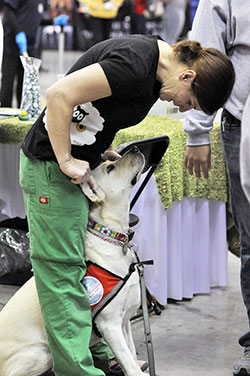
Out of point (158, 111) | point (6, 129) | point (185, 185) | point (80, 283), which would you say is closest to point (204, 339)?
point (185, 185)

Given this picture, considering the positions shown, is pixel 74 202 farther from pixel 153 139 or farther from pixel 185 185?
pixel 185 185

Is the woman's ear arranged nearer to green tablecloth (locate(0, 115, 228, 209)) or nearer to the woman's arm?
the woman's arm

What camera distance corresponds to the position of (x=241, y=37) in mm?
2549

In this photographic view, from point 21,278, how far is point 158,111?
3.88 feet

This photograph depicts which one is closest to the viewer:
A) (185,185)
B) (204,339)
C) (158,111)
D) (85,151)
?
(85,151)

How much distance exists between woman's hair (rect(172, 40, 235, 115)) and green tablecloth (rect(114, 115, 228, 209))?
46.4 inches

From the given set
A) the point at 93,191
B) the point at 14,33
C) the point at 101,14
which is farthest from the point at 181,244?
the point at 101,14

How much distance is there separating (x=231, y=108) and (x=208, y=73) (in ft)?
1.53

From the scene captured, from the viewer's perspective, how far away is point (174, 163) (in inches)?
135

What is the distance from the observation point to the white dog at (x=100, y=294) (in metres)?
2.47

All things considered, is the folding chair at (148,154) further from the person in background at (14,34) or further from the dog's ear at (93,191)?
the person in background at (14,34)

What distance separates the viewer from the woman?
6.93ft

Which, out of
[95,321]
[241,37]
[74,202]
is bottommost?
[95,321]

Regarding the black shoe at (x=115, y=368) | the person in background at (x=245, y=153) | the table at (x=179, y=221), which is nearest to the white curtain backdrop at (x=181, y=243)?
the table at (x=179, y=221)
